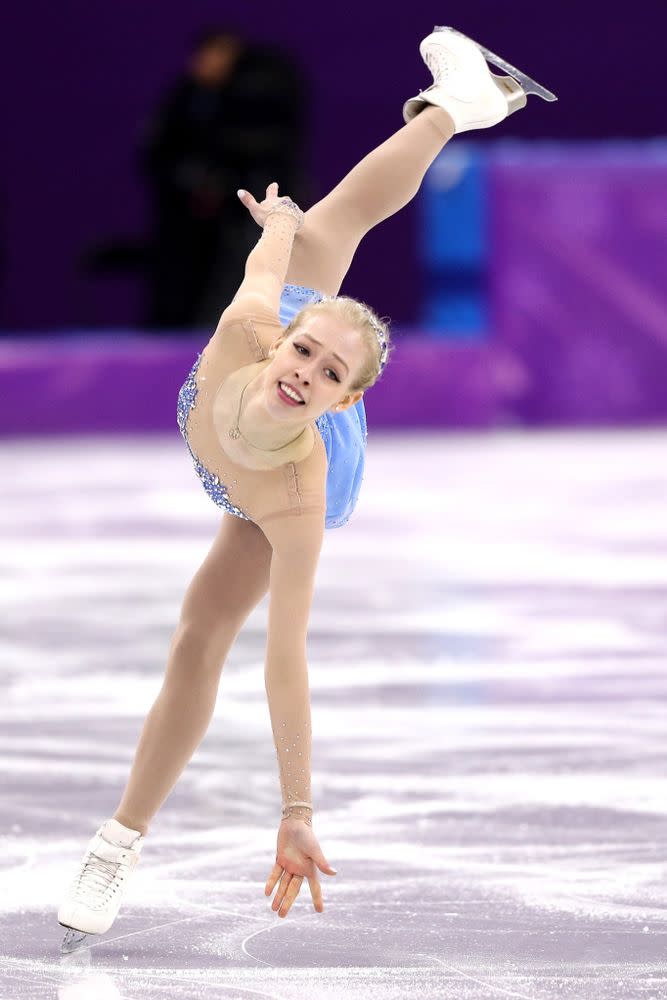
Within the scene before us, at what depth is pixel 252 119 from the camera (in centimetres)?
820

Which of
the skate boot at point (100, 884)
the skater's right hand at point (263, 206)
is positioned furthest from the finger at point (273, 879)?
the skater's right hand at point (263, 206)

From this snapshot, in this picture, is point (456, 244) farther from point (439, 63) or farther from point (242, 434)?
point (242, 434)

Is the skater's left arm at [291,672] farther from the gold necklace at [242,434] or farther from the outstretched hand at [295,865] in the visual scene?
the gold necklace at [242,434]

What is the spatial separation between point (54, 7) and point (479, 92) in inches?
301

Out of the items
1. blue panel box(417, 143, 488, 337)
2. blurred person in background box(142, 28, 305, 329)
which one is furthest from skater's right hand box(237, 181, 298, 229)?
blue panel box(417, 143, 488, 337)

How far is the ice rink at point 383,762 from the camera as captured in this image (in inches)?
86.5

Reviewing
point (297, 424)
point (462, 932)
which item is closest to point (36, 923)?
point (462, 932)

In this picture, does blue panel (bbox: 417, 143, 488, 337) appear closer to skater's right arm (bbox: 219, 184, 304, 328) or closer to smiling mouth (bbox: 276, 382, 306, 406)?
skater's right arm (bbox: 219, 184, 304, 328)

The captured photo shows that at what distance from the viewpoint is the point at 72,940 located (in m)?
2.25

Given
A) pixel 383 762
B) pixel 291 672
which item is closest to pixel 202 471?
pixel 291 672

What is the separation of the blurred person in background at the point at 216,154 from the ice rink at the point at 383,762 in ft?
8.49

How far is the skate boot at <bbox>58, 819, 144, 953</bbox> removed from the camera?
2248mm

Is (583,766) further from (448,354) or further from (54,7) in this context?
(54,7)

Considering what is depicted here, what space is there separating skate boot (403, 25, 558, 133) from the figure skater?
0.27 meters
